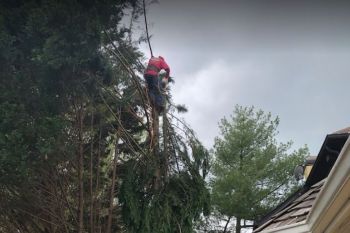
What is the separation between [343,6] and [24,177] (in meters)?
6.20

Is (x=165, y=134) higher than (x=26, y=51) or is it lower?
lower

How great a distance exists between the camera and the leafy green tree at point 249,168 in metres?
16.8

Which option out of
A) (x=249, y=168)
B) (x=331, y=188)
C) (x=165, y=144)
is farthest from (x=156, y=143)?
(x=249, y=168)

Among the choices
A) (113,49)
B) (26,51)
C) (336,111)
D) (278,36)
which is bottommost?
(278,36)

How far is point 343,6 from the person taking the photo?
1770 millimetres

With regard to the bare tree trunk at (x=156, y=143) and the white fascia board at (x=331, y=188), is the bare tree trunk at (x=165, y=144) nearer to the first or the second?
the bare tree trunk at (x=156, y=143)

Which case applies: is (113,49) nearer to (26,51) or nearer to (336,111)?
(26,51)

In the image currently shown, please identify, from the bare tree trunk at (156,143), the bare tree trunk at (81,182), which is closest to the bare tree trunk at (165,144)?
the bare tree trunk at (156,143)

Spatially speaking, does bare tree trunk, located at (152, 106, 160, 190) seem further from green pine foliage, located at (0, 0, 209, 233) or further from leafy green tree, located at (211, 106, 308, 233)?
leafy green tree, located at (211, 106, 308, 233)

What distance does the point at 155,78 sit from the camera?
24.9 feet

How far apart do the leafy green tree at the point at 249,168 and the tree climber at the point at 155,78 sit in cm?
975

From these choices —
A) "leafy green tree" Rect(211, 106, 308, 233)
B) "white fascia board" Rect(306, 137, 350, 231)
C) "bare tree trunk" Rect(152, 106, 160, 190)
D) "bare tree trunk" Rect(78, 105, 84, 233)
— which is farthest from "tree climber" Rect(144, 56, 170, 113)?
"leafy green tree" Rect(211, 106, 308, 233)

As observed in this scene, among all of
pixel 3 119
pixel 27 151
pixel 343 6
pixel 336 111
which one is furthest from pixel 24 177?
pixel 343 6

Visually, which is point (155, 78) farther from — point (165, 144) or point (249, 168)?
point (249, 168)
